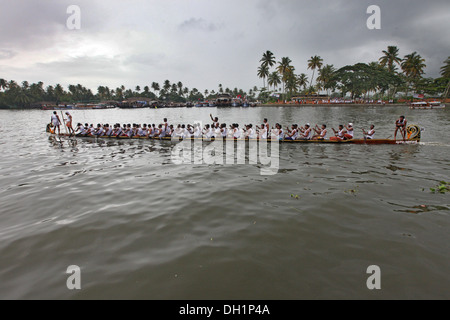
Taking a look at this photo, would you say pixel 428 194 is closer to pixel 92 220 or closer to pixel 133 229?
pixel 133 229

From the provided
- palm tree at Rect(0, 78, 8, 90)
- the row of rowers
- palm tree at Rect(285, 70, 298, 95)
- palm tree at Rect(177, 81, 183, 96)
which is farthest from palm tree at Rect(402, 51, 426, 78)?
palm tree at Rect(0, 78, 8, 90)

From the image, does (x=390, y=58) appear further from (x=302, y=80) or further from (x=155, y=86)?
(x=155, y=86)

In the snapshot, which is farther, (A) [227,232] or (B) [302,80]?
(B) [302,80]

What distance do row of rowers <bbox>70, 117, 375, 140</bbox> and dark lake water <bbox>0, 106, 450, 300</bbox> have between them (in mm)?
5900

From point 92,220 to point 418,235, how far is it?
29.4ft

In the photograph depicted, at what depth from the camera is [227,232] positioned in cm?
579

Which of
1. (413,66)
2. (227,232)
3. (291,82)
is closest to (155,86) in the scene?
(291,82)

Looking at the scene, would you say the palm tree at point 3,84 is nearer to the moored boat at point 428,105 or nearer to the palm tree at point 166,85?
the palm tree at point 166,85

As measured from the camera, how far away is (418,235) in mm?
5445

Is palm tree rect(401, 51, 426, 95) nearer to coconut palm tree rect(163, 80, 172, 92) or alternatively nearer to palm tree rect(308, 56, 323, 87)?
palm tree rect(308, 56, 323, 87)

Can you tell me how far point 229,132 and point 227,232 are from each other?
12.9 meters

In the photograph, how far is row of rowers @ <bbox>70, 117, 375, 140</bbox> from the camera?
1634 centimetres

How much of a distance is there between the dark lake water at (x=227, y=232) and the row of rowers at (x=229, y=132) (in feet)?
19.4

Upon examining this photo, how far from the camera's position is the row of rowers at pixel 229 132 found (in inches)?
643
